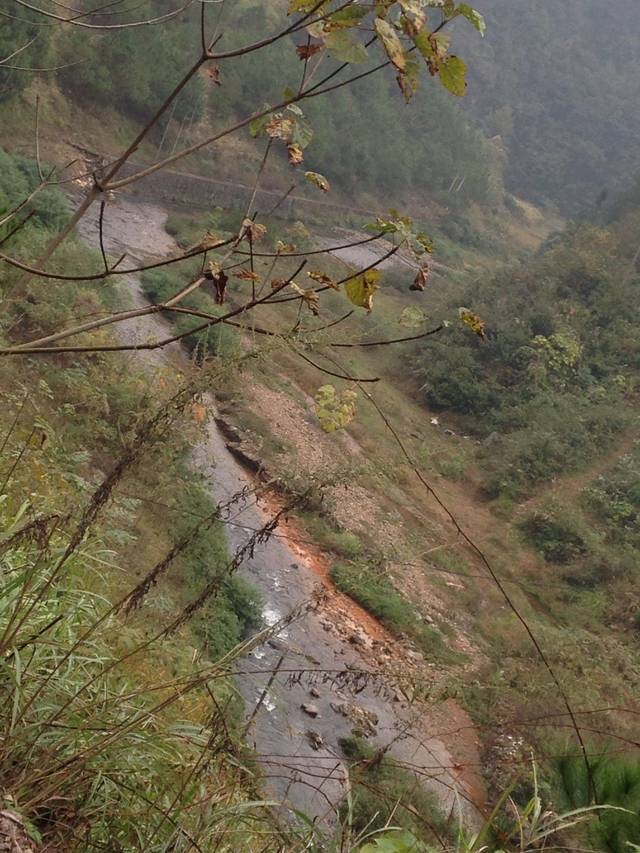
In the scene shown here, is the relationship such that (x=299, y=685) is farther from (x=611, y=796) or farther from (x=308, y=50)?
Answer: (x=308, y=50)

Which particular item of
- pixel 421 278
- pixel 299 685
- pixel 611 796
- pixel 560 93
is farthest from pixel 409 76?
pixel 560 93

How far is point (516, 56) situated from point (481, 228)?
41.5 m

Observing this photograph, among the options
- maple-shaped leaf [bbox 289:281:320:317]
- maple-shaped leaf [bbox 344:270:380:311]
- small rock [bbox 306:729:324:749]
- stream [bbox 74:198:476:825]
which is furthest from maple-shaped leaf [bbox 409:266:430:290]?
small rock [bbox 306:729:324:749]

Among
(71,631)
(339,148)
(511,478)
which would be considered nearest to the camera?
(71,631)

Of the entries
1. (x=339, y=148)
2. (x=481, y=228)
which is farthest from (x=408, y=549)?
(x=481, y=228)

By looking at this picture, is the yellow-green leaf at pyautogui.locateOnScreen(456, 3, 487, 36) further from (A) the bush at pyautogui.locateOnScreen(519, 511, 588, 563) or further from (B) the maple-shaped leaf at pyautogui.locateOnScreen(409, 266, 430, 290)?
(A) the bush at pyautogui.locateOnScreen(519, 511, 588, 563)

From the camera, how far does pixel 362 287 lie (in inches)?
59.6

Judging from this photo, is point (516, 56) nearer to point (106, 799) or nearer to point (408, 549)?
point (408, 549)

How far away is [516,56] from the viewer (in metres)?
81.2

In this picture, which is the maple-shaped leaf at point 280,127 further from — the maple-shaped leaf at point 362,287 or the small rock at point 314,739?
the small rock at point 314,739

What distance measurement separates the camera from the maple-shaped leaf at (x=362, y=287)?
1502mm

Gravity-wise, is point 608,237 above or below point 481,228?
above

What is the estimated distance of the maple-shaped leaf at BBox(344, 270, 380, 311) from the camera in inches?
59.1

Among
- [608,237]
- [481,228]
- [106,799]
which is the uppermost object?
[106,799]
